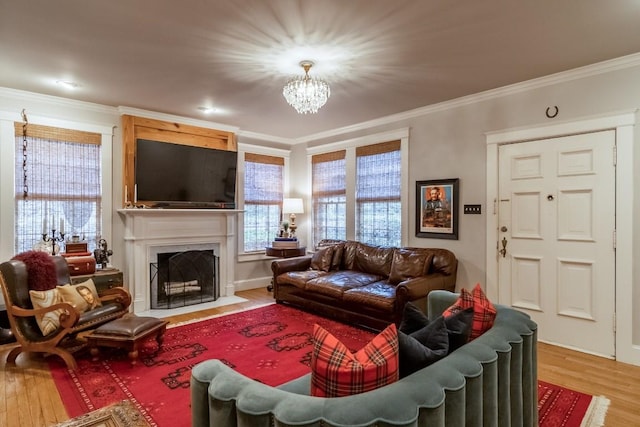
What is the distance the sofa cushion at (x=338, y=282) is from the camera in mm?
4109

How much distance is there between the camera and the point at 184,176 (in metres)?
4.84

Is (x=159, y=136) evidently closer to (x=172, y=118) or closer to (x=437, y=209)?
(x=172, y=118)

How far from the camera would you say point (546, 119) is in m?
3.48

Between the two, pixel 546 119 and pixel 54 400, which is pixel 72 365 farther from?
pixel 546 119

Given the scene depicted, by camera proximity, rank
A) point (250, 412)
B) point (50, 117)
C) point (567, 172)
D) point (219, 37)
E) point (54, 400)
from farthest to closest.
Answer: point (50, 117)
point (567, 172)
point (219, 37)
point (54, 400)
point (250, 412)

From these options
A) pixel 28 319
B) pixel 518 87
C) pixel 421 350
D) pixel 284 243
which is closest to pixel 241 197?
pixel 284 243

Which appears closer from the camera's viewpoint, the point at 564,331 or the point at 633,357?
the point at 633,357

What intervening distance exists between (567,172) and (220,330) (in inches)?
154

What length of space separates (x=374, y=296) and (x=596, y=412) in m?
1.95

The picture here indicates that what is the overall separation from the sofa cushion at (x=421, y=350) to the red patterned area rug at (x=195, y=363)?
1.39 metres

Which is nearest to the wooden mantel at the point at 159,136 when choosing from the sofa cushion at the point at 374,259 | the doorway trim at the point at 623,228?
the sofa cushion at the point at 374,259

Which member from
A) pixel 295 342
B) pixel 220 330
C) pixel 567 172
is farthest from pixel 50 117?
pixel 567 172

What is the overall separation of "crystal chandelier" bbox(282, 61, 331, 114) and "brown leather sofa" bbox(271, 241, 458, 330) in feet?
6.55

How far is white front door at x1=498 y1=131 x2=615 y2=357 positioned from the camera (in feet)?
10.4
